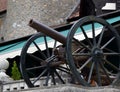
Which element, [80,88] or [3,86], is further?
[3,86]

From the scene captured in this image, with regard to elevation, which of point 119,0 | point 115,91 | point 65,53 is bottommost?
point 115,91

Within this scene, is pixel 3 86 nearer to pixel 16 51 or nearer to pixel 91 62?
pixel 91 62

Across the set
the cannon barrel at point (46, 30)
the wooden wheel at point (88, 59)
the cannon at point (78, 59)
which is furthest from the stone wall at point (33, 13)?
Result: the cannon barrel at point (46, 30)

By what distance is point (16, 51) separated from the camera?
1555 cm

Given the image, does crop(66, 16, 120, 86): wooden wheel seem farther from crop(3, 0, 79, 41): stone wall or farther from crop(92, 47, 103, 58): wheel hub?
crop(3, 0, 79, 41): stone wall

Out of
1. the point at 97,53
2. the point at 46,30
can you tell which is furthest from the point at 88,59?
the point at 46,30

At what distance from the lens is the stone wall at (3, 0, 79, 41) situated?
25.0 metres

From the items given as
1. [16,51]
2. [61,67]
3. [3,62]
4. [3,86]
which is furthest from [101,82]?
[16,51]

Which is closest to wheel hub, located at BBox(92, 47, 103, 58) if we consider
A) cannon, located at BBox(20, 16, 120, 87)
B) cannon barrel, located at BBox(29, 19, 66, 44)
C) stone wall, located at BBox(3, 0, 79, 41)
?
cannon, located at BBox(20, 16, 120, 87)

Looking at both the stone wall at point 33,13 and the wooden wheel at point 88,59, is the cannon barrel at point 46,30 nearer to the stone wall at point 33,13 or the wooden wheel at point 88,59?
the wooden wheel at point 88,59

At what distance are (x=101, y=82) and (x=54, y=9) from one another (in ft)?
51.2

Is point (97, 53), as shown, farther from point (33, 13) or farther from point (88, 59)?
point (33, 13)

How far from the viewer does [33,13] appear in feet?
83.5

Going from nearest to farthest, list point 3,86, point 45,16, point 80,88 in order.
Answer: point 80,88 → point 3,86 → point 45,16
